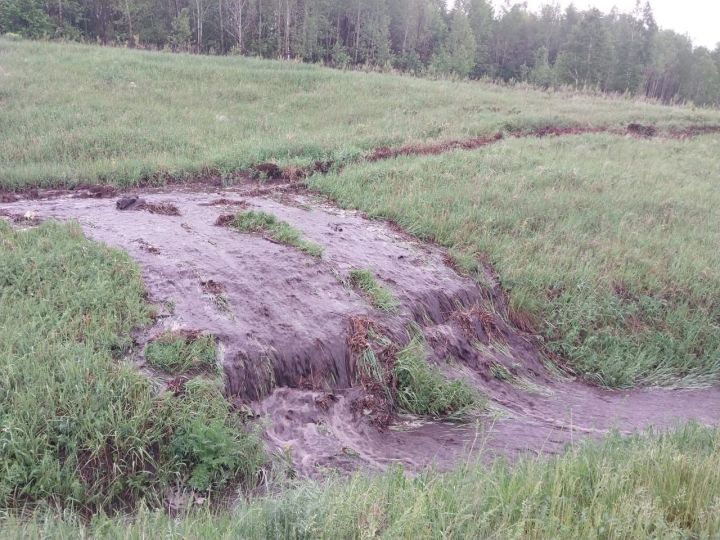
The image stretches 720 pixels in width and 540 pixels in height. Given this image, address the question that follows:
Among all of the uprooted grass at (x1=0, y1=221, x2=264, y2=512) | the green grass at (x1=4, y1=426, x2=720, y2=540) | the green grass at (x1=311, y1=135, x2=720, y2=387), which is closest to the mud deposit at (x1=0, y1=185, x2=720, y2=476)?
the uprooted grass at (x1=0, y1=221, x2=264, y2=512)

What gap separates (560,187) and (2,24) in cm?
3738

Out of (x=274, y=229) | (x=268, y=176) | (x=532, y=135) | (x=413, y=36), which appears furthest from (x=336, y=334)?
(x=413, y=36)

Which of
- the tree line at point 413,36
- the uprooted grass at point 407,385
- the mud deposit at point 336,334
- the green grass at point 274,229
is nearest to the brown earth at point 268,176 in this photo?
the mud deposit at point 336,334

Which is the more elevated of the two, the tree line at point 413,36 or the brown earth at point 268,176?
the tree line at point 413,36

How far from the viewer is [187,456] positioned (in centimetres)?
392

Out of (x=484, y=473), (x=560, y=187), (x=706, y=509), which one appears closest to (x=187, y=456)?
(x=484, y=473)

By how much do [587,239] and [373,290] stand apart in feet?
13.6

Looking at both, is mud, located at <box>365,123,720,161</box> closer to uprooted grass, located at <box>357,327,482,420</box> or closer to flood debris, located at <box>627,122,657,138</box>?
flood debris, located at <box>627,122,657,138</box>

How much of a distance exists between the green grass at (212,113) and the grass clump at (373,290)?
5.43 metres

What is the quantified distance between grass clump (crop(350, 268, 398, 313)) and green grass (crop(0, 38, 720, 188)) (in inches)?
214

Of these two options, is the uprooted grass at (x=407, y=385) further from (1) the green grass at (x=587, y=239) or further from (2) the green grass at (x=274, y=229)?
(1) the green grass at (x=587, y=239)

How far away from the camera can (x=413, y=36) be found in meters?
51.6

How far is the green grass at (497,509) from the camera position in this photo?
2.59 meters

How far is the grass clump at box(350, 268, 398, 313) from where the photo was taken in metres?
6.38
